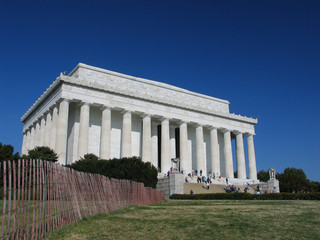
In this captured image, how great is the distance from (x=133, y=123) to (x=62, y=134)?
14.8 m

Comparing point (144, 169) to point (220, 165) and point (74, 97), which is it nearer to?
point (74, 97)

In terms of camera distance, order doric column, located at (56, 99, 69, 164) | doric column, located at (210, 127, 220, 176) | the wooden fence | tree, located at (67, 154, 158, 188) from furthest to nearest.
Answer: doric column, located at (210, 127, 220, 176)
doric column, located at (56, 99, 69, 164)
tree, located at (67, 154, 158, 188)
the wooden fence

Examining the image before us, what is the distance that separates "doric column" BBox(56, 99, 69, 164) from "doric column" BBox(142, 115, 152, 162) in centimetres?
1293

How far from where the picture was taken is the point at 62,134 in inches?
1912

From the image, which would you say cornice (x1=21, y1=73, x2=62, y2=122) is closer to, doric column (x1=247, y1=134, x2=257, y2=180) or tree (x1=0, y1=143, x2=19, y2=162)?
tree (x1=0, y1=143, x2=19, y2=162)

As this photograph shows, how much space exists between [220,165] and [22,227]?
6293 centimetres

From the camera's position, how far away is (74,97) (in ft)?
166

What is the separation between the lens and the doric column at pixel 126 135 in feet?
176

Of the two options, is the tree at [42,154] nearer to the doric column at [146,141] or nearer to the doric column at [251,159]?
the doric column at [146,141]

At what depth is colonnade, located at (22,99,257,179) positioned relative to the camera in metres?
49.7

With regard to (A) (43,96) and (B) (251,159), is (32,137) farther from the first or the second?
(B) (251,159)

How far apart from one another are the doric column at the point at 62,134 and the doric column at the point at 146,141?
12935 mm

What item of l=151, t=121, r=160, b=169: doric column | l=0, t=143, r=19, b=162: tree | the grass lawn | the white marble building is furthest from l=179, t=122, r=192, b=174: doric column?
the grass lawn

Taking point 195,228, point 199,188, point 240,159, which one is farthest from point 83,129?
point 195,228
